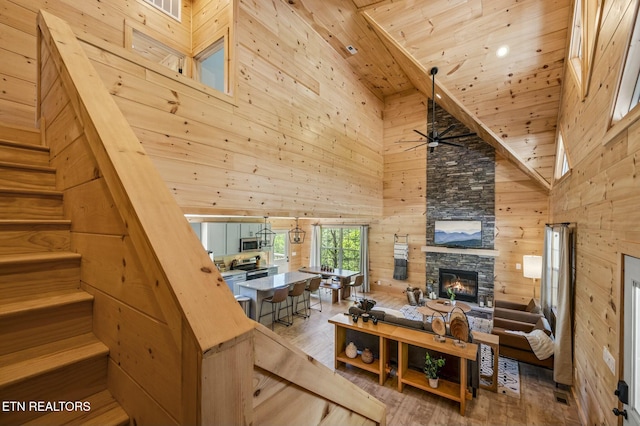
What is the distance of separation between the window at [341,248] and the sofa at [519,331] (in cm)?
492

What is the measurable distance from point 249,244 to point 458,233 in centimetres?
612

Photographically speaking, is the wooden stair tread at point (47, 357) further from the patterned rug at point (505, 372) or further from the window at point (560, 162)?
the window at point (560, 162)

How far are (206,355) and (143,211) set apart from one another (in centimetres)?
44

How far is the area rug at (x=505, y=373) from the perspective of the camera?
3924mm

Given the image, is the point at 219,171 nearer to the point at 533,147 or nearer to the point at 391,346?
the point at 391,346

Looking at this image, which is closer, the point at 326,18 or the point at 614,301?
the point at 614,301

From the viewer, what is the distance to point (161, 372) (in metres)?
0.70

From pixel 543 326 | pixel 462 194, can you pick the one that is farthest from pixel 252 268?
pixel 543 326

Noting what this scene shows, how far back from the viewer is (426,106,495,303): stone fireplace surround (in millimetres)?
7266

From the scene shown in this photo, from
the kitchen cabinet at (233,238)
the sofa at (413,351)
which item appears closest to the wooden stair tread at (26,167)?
the sofa at (413,351)

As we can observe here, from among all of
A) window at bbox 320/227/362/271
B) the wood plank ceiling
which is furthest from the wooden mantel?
window at bbox 320/227/362/271

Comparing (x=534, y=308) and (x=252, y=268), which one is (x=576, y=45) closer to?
(x=534, y=308)

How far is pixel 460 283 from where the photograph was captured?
7.58 metres

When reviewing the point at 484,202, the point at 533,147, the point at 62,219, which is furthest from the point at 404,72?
the point at 62,219
